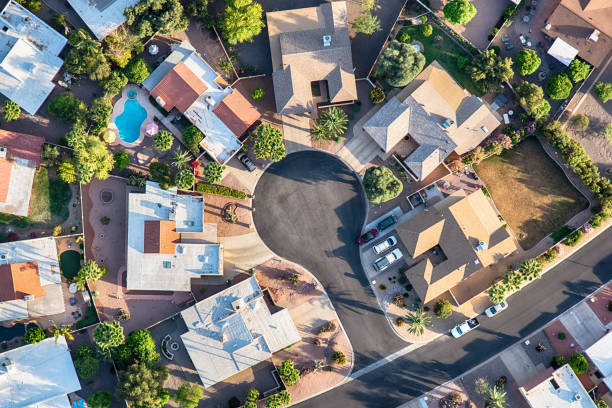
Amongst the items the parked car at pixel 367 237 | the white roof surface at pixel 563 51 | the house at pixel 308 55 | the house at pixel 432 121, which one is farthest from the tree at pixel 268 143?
the white roof surface at pixel 563 51

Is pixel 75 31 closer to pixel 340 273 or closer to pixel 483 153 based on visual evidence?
pixel 340 273

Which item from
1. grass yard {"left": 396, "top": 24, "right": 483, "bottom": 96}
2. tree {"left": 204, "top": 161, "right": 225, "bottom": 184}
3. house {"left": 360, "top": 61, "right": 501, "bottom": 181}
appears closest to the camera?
tree {"left": 204, "top": 161, "right": 225, "bottom": 184}

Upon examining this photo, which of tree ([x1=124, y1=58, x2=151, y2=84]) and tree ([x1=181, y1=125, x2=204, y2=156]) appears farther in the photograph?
tree ([x1=124, y1=58, x2=151, y2=84])

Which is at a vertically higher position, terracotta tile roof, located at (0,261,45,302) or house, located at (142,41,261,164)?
house, located at (142,41,261,164)

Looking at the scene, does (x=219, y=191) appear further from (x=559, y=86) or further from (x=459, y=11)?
(x=559, y=86)

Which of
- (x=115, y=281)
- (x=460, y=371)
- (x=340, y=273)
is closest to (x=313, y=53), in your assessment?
(x=340, y=273)

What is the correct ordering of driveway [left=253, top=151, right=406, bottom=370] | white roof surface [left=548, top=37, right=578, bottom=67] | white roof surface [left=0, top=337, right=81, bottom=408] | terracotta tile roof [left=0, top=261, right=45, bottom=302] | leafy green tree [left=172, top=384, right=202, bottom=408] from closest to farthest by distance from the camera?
leafy green tree [left=172, top=384, right=202, bottom=408] → terracotta tile roof [left=0, top=261, right=45, bottom=302] → white roof surface [left=0, top=337, right=81, bottom=408] → white roof surface [left=548, top=37, right=578, bottom=67] → driveway [left=253, top=151, right=406, bottom=370]

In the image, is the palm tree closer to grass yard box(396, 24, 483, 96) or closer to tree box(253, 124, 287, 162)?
tree box(253, 124, 287, 162)

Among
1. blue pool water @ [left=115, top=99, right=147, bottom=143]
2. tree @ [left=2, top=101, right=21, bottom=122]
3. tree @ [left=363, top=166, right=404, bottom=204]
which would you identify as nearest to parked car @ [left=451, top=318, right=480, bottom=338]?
tree @ [left=363, top=166, right=404, bottom=204]
